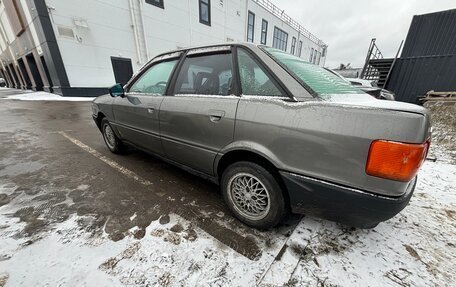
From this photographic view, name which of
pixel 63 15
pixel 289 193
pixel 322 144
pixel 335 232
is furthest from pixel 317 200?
pixel 63 15

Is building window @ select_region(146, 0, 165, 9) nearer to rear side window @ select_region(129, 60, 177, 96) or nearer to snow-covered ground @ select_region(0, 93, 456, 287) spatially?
rear side window @ select_region(129, 60, 177, 96)

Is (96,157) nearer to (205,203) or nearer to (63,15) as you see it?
(205,203)

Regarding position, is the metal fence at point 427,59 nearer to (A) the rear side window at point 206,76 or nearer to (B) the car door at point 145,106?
Answer: (A) the rear side window at point 206,76

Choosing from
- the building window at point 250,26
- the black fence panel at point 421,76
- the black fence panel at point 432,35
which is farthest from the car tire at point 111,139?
the building window at point 250,26

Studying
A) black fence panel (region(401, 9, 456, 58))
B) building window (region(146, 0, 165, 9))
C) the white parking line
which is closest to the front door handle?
the white parking line

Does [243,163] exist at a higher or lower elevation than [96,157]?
higher

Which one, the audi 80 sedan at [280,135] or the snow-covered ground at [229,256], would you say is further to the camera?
the snow-covered ground at [229,256]

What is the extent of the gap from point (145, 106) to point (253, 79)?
149cm

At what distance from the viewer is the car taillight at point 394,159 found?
3.57 ft

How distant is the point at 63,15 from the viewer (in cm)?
960

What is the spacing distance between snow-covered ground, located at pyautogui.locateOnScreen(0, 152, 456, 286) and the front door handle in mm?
1036

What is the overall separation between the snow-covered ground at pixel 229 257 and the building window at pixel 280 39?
25350 mm

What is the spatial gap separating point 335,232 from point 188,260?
1314 mm

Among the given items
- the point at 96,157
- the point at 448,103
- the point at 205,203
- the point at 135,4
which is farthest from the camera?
the point at 135,4
